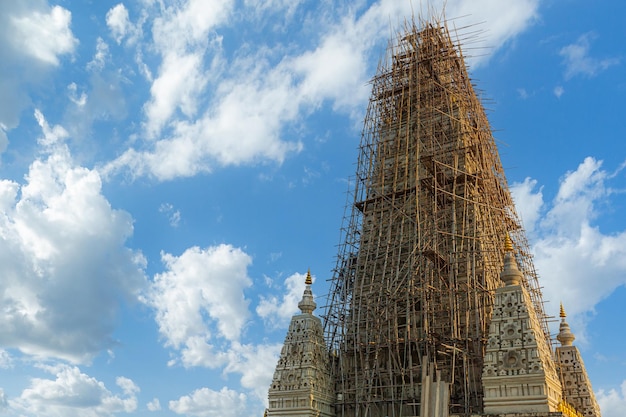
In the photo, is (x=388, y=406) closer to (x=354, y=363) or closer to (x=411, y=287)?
(x=354, y=363)

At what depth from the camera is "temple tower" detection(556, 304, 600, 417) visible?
3061cm

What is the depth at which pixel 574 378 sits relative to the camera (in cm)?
3136

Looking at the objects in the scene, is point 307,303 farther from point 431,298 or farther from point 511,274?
point 511,274

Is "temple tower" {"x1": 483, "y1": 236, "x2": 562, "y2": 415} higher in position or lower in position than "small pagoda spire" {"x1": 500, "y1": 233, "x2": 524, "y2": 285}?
lower

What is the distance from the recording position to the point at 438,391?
24375mm

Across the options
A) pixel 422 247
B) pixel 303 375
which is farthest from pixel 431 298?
pixel 303 375

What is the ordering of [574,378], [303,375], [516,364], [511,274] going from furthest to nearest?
[574,378], [303,375], [511,274], [516,364]

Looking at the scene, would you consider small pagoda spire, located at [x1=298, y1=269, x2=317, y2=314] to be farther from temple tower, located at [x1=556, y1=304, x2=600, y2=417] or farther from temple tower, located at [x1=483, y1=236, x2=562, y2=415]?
temple tower, located at [x1=556, y1=304, x2=600, y2=417]

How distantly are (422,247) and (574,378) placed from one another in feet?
34.2

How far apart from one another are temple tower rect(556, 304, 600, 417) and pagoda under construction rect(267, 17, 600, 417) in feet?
0.24

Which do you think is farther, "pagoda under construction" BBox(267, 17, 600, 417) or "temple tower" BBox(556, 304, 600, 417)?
"temple tower" BBox(556, 304, 600, 417)

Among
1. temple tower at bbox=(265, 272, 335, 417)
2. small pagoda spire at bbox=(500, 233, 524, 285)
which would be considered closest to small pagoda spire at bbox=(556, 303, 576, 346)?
small pagoda spire at bbox=(500, 233, 524, 285)

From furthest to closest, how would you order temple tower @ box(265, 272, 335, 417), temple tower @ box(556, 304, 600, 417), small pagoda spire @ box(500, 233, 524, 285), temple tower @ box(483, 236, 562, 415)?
temple tower @ box(556, 304, 600, 417) → temple tower @ box(265, 272, 335, 417) → small pagoda spire @ box(500, 233, 524, 285) → temple tower @ box(483, 236, 562, 415)

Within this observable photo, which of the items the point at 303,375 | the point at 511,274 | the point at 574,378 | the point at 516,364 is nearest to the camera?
the point at 516,364
